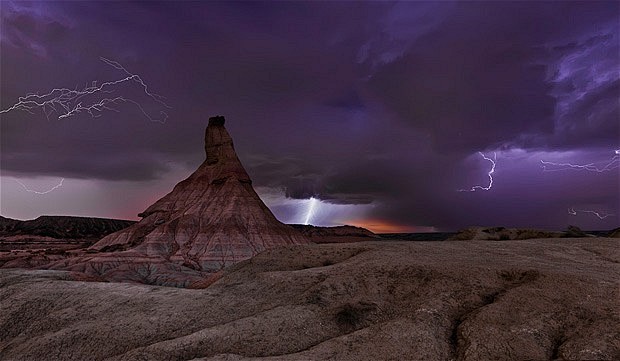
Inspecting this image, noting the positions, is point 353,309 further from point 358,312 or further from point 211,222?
point 211,222

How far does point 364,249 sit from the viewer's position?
1847cm

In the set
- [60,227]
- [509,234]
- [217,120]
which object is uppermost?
[217,120]

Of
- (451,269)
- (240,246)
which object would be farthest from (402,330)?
(240,246)

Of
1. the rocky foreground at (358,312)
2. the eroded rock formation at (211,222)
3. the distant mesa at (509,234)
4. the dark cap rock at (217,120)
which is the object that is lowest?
the rocky foreground at (358,312)

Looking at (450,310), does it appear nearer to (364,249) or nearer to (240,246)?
(364,249)

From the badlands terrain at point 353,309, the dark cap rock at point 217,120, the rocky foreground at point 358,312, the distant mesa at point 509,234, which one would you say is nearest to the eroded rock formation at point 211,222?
the dark cap rock at point 217,120

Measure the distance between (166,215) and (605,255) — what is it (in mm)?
93880

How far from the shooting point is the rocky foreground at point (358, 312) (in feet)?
33.4

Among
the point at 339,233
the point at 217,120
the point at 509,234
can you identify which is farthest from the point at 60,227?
the point at 509,234

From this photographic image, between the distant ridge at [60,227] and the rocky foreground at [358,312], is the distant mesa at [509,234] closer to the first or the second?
the rocky foreground at [358,312]

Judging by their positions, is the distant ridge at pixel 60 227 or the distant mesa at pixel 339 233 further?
the distant mesa at pixel 339 233

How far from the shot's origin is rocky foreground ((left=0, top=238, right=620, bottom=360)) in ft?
33.4

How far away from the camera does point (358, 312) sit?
12.2 meters

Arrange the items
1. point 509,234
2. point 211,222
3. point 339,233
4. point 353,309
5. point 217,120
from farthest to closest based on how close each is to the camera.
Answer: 1. point 339,233
2. point 217,120
3. point 211,222
4. point 509,234
5. point 353,309
